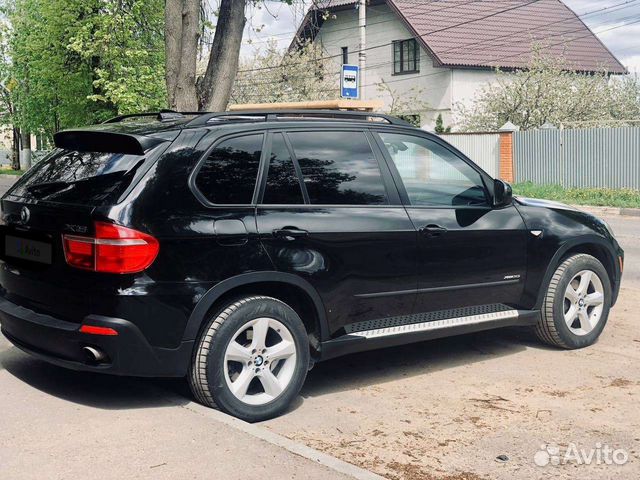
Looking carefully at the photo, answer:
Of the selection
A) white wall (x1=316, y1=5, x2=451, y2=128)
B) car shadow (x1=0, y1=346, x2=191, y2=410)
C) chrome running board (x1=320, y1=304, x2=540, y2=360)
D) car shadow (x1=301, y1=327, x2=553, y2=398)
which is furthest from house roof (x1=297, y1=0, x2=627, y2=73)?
car shadow (x1=0, y1=346, x2=191, y2=410)

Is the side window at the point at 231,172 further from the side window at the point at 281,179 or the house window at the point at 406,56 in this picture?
the house window at the point at 406,56

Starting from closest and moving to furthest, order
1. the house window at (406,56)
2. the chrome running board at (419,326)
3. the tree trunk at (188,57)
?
1. the chrome running board at (419,326)
2. the tree trunk at (188,57)
3. the house window at (406,56)

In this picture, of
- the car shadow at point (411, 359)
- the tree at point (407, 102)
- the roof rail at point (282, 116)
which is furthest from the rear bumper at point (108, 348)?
the tree at point (407, 102)

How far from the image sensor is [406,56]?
137 ft

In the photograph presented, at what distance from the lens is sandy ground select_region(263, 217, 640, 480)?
4.34 metres

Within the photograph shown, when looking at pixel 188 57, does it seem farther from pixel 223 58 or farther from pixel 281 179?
pixel 281 179

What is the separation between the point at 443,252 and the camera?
18.7ft

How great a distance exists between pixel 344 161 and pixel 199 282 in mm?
1369

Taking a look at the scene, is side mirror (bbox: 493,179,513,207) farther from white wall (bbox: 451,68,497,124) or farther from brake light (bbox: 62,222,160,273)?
white wall (bbox: 451,68,497,124)

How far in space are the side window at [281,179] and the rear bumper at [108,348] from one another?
1.02m

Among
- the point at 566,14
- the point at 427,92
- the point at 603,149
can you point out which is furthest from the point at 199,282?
the point at 566,14

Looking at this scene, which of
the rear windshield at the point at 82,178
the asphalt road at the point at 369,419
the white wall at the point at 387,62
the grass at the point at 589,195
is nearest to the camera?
the asphalt road at the point at 369,419

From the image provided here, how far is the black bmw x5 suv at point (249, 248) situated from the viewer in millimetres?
4594

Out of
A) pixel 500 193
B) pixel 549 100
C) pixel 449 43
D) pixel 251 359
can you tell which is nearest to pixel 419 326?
pixel 500 193
